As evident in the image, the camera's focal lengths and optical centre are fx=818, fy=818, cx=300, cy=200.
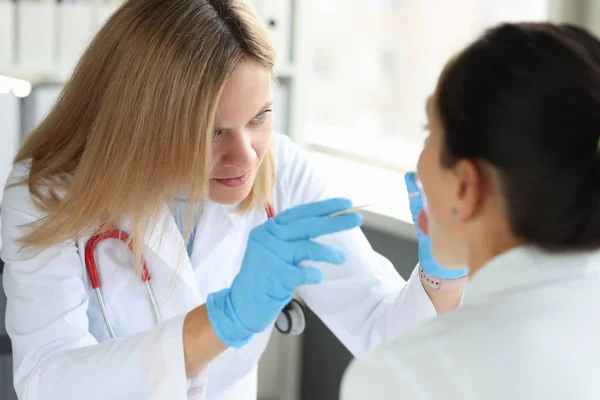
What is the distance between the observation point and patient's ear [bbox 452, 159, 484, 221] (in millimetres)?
868

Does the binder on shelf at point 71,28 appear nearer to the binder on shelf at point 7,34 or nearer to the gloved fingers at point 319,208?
the binder on shelf at point 7,34

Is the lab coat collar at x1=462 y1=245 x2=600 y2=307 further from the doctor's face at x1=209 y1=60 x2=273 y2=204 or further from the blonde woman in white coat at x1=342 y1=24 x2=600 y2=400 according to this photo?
the doctor's face at x1=209 y1=60 x2=273 y2=204

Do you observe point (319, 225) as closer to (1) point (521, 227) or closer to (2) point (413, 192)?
(2) point (413, 192)

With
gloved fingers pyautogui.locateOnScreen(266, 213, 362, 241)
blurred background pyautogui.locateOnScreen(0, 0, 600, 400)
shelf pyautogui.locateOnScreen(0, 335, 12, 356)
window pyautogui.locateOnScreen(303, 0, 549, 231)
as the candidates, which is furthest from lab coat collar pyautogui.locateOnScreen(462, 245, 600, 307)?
window pyautogui.locateOnScreen(303, 0, 549, 231)

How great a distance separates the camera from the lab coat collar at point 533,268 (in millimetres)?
853

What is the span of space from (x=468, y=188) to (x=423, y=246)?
17.0 inches

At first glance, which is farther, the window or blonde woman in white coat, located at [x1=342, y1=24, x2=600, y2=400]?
the window

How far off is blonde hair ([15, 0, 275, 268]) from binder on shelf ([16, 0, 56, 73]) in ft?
2.76

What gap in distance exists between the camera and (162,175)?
4.48 feet

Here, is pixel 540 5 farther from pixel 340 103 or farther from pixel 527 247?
pixel 527 247

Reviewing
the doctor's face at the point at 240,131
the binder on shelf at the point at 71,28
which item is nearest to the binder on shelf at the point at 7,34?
the binder on shelf at the point at 71,28

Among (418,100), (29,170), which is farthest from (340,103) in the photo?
(29,170)

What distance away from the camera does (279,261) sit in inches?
46.2

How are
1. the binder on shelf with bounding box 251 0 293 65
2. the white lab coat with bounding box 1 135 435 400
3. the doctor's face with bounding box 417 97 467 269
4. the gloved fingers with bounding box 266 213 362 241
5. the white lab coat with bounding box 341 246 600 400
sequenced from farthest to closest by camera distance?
the binder on shelf with bounding box 251 0 293 65 < the white lab coat with bounding box 1 135 435 400 < the gloved fingers with bounding box 266 213 362 241 < the doctor's face with bounding box 417 97 467 269 < the white lab coat with bounding box 341 246 600 400
